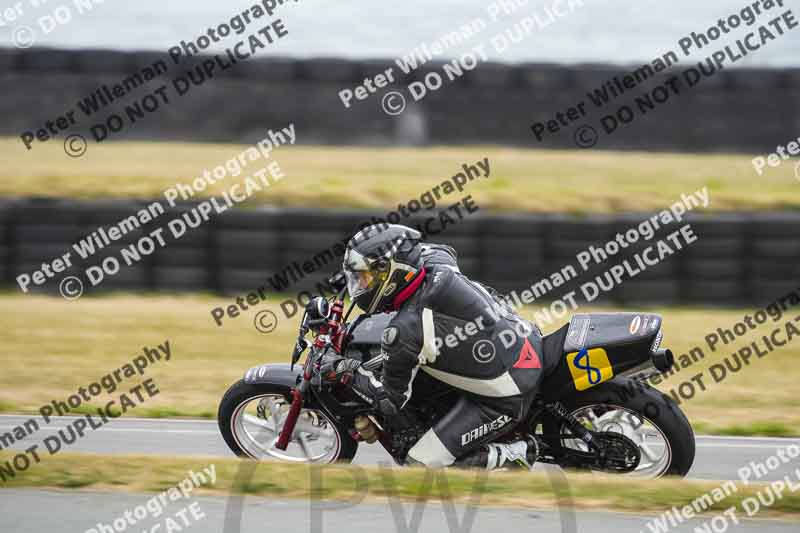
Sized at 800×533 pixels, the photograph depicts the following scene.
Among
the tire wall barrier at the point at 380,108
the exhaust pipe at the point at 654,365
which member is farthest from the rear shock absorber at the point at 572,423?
the tire wall barrier at the point at 380,108

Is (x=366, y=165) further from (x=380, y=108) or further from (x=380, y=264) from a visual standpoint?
(x=380, y=264)

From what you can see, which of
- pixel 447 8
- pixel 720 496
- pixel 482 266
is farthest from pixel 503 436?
pixel 447 8

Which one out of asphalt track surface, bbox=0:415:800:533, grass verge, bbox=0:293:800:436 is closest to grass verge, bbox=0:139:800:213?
grass verge, bbox=0:293:800:436

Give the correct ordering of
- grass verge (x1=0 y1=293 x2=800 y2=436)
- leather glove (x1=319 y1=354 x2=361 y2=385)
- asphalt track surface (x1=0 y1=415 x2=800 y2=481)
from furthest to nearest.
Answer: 1. grass verge (x1=0 y1=293 x2=800 y2=436)
2. asphalt track surface (x1=0 y1=415 x2=800 y2=481)
3. leather glove (x1=319 y1=354 x2=361 y2=385)

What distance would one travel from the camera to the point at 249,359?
918cm

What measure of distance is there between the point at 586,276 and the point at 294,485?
5942 millimetres

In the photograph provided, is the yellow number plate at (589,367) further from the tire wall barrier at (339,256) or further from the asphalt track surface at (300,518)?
the tire wall barrier at (339,256)

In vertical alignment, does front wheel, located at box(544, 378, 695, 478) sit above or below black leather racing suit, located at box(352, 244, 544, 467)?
below

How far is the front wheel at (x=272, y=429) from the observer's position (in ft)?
19.7

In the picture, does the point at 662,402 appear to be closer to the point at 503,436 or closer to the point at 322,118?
the point at 503,436

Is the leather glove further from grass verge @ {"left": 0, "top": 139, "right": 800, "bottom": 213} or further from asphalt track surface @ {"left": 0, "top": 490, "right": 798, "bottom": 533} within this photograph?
grass verge @ {"left": 0, "top": 139, "right": 800, "bottom": 213}

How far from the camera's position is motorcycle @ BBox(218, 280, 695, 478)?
555 cm

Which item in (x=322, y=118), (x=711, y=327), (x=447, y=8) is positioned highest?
(x=447, y=8)

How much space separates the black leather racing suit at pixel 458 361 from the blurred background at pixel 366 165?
135 inches
